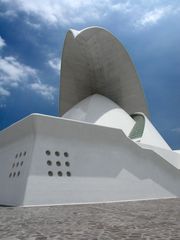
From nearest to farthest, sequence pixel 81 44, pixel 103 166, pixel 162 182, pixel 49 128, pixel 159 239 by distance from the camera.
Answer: pixel 159 239 < pixel 49 128 < pixel 103 166 < pixel 162 182 < pixel 81 44

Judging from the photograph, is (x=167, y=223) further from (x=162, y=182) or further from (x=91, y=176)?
(x=162, y=182)

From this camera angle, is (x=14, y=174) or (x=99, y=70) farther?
(x=99, y=70)

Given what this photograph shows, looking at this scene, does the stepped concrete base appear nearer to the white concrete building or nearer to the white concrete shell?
the white concrete building

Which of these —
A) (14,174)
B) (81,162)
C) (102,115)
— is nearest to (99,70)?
(102,115)

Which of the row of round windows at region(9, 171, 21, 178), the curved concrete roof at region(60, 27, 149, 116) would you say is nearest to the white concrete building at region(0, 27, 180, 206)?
the row of round windows at region(9, 171, 21, 178)

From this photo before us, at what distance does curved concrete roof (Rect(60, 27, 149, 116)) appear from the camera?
19688 millimetres

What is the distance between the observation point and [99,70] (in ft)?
67.4

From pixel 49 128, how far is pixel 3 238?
6432mm

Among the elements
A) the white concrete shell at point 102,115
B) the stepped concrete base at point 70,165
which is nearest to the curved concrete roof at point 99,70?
the white concrete shell at point 102,115

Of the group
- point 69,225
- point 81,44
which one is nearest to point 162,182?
point 69,225

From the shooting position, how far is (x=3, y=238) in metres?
3.91

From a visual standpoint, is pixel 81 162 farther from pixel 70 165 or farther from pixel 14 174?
pixel 14 174

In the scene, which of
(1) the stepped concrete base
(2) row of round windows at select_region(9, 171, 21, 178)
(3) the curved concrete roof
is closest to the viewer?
(1) the stepped concrete base

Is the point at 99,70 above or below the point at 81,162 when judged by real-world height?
above
